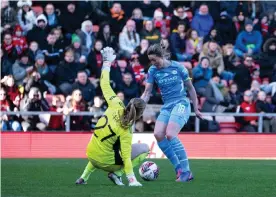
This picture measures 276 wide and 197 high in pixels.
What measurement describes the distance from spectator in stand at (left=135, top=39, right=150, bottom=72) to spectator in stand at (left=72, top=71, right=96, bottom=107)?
69.5 inches

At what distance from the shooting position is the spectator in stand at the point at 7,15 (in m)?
23.6

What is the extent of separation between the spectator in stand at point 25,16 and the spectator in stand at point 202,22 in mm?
4415

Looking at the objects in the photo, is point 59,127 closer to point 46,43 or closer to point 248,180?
point 46,43

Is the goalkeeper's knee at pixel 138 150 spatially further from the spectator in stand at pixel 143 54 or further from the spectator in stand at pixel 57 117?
the spectator in stand at pixel 143 54

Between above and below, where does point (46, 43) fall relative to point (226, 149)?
above

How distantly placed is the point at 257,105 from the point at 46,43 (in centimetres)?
567

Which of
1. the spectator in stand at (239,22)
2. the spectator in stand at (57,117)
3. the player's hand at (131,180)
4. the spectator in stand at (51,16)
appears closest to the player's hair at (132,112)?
the player's hand at (131,180)

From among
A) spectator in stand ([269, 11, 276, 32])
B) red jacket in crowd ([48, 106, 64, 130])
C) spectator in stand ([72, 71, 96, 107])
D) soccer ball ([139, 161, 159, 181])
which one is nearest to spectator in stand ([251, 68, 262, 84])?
spectator in stand ([269, 11, 276, 32])

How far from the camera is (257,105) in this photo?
75.7 ft

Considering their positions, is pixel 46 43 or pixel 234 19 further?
pixel 234 19

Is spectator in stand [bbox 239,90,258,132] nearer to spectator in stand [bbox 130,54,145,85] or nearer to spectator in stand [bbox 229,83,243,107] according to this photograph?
spectator in stand [bbox 229,83,243,107]

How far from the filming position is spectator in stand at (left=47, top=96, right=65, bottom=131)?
22.0 meters

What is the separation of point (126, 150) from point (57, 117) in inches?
380

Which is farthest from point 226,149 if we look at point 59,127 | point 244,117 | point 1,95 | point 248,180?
point 248,180
